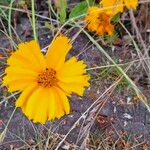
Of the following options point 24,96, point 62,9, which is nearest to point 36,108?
point 24,96

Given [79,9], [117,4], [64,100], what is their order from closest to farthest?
1. [64,100]
2. [117,4]
3. [79,9]

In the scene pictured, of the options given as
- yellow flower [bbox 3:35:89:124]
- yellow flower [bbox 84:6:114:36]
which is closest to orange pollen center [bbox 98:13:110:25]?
yellow flower [bbox 84:6:114:36]

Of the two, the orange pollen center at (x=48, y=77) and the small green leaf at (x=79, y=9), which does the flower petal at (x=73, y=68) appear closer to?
the orange pollen center at (x=48, y=77)

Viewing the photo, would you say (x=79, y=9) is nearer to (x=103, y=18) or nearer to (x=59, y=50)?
(x=103, y=18)

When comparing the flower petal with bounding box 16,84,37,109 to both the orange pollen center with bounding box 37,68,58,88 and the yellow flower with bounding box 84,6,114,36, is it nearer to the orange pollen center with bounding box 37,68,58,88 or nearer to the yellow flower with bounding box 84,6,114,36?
the orange pollen center with bounding box 37,68,58,88

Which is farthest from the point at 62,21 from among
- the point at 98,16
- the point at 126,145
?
the point at 126,145

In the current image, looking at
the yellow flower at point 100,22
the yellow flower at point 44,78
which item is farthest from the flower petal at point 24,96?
the yellow flower at point 100,22

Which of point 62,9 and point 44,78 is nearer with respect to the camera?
point 44,78
